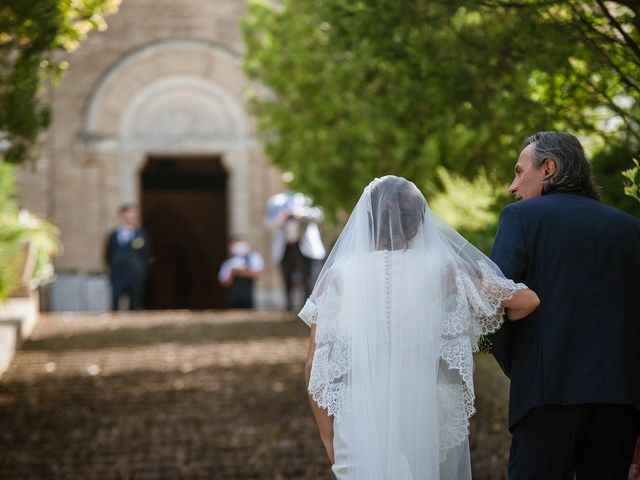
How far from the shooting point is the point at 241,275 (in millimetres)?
19344

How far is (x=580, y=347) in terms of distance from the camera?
425 cm

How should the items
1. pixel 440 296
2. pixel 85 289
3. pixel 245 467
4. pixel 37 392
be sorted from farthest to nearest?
pixel 85 289 → pixel 37 392 → pixel 245 467 → pixel 440 296

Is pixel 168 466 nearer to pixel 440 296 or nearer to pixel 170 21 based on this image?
pixel 440 296

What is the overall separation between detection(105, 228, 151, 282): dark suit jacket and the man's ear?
13.9m

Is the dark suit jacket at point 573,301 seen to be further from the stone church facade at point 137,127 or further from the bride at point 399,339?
the stone church facade at point 137,127

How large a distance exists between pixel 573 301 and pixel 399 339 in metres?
0.68

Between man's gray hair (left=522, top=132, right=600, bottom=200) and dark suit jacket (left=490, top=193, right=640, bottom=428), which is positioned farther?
man's gray hair (left=522, top=132, right=600, bottom=200)

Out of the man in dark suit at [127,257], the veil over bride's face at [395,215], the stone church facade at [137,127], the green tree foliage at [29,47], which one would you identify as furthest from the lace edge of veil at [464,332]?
the stone church facade at [137,127]

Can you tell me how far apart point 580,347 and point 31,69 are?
5.63 m

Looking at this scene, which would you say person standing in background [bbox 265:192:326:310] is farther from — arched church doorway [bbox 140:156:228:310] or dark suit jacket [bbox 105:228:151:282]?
arched church doorway [bbox 140:156:228:310]

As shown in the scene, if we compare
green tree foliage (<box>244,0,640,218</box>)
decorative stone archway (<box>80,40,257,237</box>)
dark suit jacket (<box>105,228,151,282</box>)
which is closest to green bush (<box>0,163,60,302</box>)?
dark suit jacket (<box>105,228,151,282</box>)

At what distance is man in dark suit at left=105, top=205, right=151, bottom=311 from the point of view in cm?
1791

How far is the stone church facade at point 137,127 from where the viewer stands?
22.4 metres

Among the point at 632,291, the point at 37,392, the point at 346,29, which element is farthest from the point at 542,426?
the point at 37,392
